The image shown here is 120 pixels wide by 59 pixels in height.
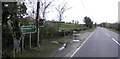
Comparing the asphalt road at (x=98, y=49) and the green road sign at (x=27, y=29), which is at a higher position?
the green road sign at (x=27, y=29)

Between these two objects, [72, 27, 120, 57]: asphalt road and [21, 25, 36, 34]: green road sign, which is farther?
[72, 27, 120, 57]: asphalt road

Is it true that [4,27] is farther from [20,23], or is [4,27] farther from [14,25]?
[20,23]

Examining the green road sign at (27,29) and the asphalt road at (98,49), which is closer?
the green road sign at (27,29)

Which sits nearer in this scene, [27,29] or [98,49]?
[27,29]

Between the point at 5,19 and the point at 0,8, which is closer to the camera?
the point at 0,8

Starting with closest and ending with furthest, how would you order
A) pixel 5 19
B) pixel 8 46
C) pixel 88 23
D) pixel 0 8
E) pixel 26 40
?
pixel 0 8 < pixel 5 19 < pixel 8 46 < pixel 26 40 < pixel 88 23

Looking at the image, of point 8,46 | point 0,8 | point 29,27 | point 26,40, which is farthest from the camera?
point 26,40

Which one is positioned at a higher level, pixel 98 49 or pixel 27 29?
pixel 27 29

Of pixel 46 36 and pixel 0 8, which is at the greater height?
pixel 0 8

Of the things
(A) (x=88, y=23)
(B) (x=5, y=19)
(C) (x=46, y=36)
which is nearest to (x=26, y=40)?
(B) (x=5, y=19)

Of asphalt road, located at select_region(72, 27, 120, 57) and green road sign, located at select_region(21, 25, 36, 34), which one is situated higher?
green road sign, located at select_region(21, 25, 36, 34)

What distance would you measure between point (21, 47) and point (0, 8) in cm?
387

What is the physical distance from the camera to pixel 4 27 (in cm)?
1686

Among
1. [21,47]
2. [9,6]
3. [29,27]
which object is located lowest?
[21,47]
